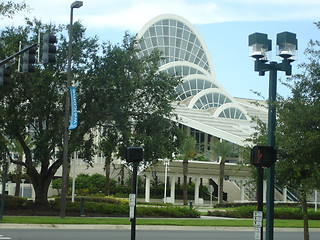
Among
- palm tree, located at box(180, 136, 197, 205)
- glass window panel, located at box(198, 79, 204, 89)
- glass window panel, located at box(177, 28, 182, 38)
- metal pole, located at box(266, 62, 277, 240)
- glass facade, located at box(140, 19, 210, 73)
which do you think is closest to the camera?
metal pole, located at box(266, 62, 277, 240)

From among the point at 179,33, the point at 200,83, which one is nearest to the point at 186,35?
the point at 179,33

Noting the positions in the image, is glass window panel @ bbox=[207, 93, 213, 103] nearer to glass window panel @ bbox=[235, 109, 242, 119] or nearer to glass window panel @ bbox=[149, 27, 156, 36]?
glass window panel @ bbox=[235, 109, 242, 119]

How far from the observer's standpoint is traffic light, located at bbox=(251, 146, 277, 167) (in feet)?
38.5

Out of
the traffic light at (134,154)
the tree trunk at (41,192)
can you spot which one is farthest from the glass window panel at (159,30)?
the traffic light at (134,154)

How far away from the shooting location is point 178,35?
96000mm

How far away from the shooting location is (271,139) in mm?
12781

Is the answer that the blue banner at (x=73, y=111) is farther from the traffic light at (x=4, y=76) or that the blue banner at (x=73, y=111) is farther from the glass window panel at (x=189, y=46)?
the glass window panel at (x=189, y=46)

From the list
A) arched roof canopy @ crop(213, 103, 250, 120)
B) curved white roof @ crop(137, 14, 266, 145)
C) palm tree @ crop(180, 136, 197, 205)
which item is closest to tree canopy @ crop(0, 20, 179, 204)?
palm tree @ crop(180, 136, 197, 205)

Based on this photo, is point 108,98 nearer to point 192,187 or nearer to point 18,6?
point 18,6

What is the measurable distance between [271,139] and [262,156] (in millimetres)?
1123

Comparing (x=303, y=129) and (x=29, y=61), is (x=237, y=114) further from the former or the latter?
(x=303, y=129)

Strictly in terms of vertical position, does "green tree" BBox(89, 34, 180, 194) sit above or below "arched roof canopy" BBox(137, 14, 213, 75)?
below

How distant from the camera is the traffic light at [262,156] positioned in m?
11.7

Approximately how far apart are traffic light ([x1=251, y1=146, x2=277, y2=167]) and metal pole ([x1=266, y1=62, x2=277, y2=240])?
2.18ft
